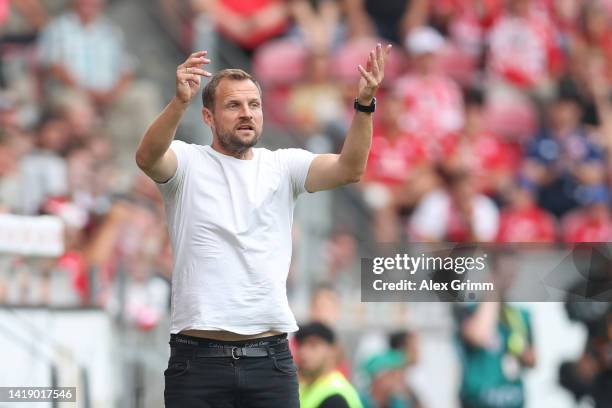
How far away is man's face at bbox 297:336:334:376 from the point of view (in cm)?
652

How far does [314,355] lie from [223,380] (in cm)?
227

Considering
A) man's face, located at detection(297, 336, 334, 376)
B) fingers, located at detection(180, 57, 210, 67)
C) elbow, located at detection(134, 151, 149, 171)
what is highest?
fingers, located at detection(180, 57, 210, 67)

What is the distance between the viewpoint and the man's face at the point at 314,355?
6.52 metres

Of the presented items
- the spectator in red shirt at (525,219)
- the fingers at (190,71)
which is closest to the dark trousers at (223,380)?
the fingers at (190,71)

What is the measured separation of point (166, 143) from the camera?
4.20 m

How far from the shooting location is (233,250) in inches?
172

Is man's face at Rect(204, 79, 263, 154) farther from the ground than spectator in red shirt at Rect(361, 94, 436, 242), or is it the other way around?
spectator in red shirt at Rect(361, 94, 436, 242)

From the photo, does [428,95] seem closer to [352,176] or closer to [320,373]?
[320,373]

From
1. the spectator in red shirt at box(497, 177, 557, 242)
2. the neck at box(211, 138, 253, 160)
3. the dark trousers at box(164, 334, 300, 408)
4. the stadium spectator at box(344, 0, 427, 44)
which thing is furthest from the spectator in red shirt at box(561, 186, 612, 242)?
the dark trousers at box(164, 334, 300, 408)

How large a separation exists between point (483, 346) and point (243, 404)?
3.62 meters

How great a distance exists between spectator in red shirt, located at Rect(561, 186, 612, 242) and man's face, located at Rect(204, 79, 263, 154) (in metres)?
6.40

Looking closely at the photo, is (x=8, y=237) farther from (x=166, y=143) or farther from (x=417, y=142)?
(x=417, y=142)

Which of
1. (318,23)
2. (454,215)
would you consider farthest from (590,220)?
(318,23)

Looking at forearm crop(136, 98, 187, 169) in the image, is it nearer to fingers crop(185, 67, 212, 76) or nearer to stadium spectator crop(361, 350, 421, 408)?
fingers crop(185, 67, 212, 76)
